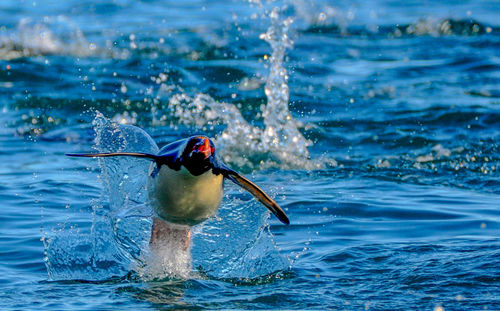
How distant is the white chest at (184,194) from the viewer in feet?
16.8

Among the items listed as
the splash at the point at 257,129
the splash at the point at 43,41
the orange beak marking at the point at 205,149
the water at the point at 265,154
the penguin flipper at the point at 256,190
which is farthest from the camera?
the splash at the point at 43,41

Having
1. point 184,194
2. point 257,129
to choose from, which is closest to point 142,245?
point 184,194

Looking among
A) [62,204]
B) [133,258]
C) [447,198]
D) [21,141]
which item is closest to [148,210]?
[133,258]

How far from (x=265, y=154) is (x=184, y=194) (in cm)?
513

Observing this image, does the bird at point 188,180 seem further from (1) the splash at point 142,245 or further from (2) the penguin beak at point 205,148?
(1) the splash at point 142,245

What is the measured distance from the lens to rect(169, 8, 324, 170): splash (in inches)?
400

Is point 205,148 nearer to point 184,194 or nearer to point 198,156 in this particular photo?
point 198,156

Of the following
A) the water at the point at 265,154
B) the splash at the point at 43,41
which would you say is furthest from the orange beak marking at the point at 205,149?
the splash at the point at 43,41

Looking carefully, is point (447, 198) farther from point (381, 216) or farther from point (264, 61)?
point (264, 61)

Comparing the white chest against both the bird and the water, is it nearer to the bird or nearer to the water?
the bird

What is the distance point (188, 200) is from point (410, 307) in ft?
5.00

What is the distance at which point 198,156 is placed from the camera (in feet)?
16.4

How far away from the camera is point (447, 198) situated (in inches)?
344

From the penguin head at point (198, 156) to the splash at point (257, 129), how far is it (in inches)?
185
